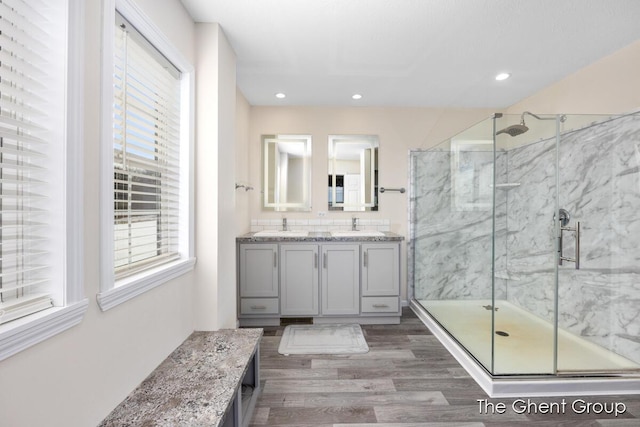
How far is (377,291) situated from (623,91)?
103 inches

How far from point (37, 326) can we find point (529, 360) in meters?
2.80

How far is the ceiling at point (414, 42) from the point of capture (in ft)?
6.18

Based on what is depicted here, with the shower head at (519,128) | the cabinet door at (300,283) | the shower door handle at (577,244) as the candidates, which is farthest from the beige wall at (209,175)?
the shower door handle at (577,244)

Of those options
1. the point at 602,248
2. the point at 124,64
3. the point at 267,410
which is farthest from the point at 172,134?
the point at 602,248

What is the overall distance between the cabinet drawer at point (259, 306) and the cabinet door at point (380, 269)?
0.94m

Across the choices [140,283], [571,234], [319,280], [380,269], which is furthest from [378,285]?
[140,283]

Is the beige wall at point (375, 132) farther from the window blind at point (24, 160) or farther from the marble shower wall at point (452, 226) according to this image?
the window blind at point (24, 160)

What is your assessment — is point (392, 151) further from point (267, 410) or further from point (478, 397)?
point (267, 410)

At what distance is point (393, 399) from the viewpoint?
1914 mm

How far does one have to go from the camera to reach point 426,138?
374cm

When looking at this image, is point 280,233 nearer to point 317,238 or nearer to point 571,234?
point 317,238

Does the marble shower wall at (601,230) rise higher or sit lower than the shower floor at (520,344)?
higher

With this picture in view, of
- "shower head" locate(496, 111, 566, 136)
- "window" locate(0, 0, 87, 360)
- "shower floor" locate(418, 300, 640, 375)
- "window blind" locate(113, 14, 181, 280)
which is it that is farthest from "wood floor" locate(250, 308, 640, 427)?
"shower head" locate(496, 111, 566, 136)

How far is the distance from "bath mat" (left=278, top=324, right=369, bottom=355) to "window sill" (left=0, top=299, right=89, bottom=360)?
1.78 m
